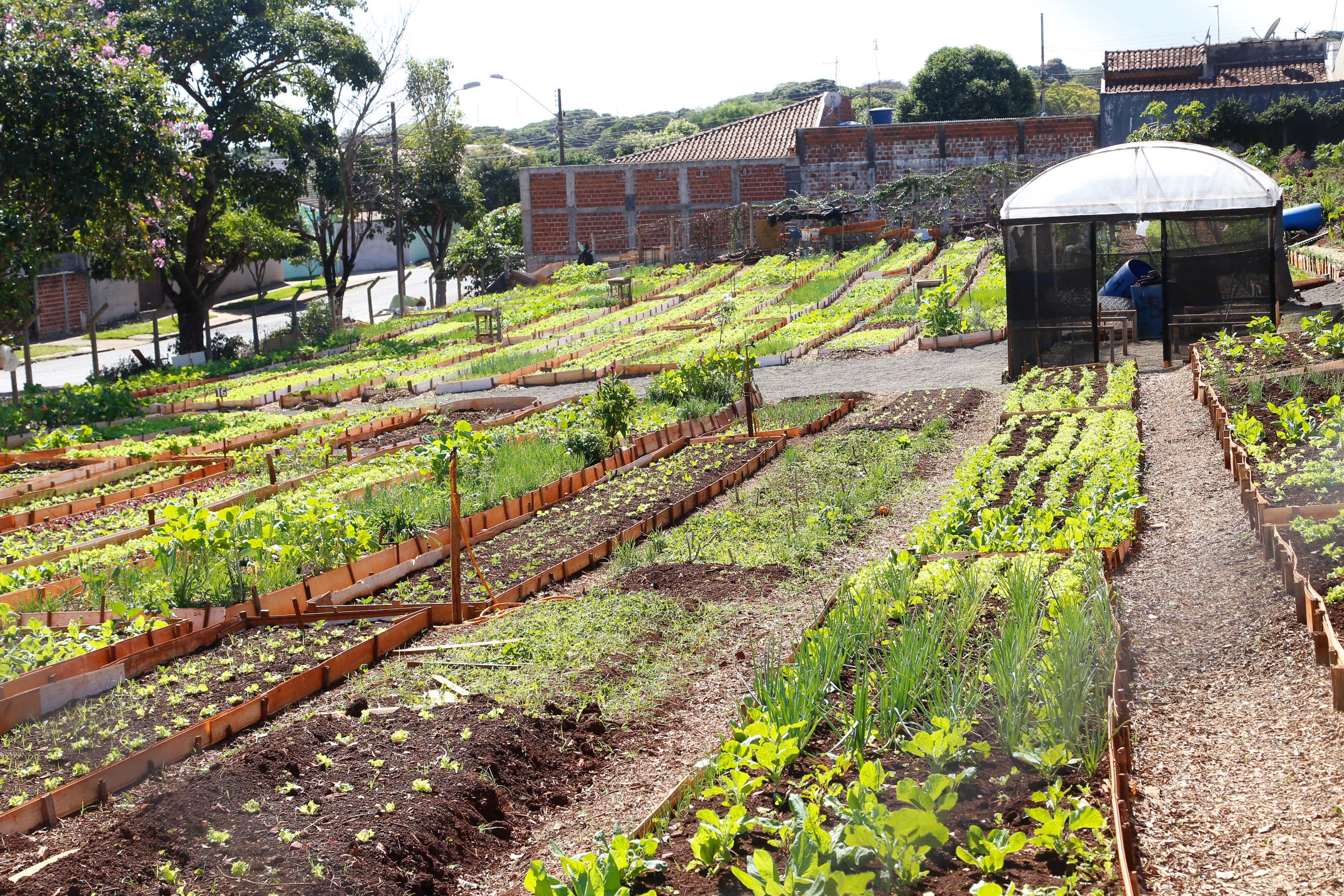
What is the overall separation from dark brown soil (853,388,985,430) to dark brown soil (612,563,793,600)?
470 centimetres

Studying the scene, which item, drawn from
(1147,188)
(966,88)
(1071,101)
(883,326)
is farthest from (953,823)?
(1071,101)

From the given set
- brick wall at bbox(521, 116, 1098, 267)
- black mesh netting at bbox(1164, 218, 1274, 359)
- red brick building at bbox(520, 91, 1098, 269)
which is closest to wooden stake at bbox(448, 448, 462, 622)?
black mesh netting at bbox(1164, 218, 1274, 359)

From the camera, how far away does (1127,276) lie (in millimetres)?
15078

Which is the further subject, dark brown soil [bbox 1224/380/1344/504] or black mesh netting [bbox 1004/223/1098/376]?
black mesh netting [bbox 1004/223/1098/376]

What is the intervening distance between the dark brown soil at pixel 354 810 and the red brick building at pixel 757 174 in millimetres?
31830

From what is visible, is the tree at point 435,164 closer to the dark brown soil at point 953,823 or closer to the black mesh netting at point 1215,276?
the black mesh netting at point 1215,276

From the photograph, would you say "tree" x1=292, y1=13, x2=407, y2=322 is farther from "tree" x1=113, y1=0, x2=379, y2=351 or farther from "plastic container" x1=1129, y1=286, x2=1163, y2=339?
"plastic container" x1=1129, y1=286, x2=1163, y2=339

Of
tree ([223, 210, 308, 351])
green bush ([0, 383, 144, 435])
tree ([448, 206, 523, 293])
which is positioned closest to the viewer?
green bush ([0, 383, 144, 435])

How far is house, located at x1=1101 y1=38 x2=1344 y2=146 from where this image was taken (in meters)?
38.1

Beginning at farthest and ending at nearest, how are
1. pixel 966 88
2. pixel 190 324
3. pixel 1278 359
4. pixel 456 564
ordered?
pixel 966 88, pixel 190 324, pixel 1278 359, pixel 456 564

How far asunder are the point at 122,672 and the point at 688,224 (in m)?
31.0

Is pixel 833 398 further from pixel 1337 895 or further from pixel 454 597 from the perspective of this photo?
pixel 1337 895

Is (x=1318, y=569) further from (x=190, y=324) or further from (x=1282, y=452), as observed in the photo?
(x=190, y=324)

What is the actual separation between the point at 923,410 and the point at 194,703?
900 centimetres
